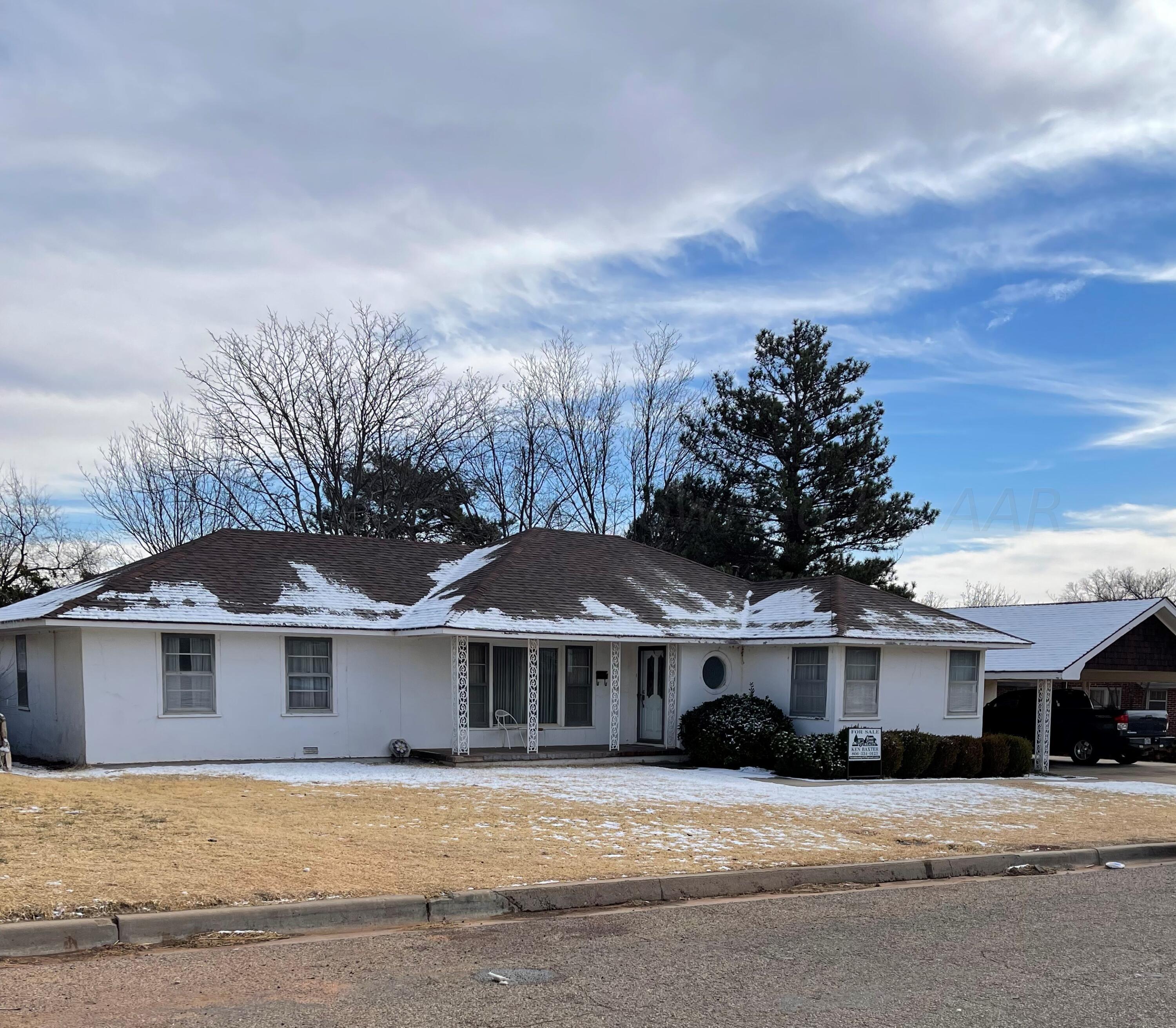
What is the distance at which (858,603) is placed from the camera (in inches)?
901

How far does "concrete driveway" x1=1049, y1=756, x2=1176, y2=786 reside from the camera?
22.1 meters

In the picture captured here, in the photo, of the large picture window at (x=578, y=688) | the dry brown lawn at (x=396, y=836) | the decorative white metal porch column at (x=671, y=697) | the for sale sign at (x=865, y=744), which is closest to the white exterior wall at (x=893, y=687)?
the for sale sign at (x=865, y=744)

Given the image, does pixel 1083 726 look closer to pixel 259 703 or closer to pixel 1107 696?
pixel 1107 696

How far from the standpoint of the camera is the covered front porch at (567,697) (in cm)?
2050

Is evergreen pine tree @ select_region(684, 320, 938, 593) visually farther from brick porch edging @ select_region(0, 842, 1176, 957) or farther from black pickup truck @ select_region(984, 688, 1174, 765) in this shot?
brick porch edging @ select_region(0, 842, 1176, 957)

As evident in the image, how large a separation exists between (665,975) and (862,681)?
15.4 meters

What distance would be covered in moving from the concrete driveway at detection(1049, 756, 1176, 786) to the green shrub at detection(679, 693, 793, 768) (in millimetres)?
6636

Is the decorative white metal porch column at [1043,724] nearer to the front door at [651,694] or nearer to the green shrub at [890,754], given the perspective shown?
the green shrub at [890,754]

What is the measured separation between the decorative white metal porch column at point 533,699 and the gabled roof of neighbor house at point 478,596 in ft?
1.88

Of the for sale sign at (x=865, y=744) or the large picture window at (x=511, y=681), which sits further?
the large picture window at (x=511, y=681)

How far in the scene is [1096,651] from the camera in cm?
2516

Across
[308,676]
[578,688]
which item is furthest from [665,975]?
[578,688]

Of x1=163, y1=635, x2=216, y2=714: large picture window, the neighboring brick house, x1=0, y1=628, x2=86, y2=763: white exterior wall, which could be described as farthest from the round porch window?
x1=0, y1=628, x2=86, y2=763: white exterior wall

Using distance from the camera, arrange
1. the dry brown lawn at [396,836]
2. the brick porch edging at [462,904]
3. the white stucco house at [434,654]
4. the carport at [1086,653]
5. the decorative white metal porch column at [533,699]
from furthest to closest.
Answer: the carport at [1086,653], the decorative white metal porch column at [533,699], the white stucco house at [434,654], the dry brown lawn at [396,836], the brick porch edging at [462,904]
